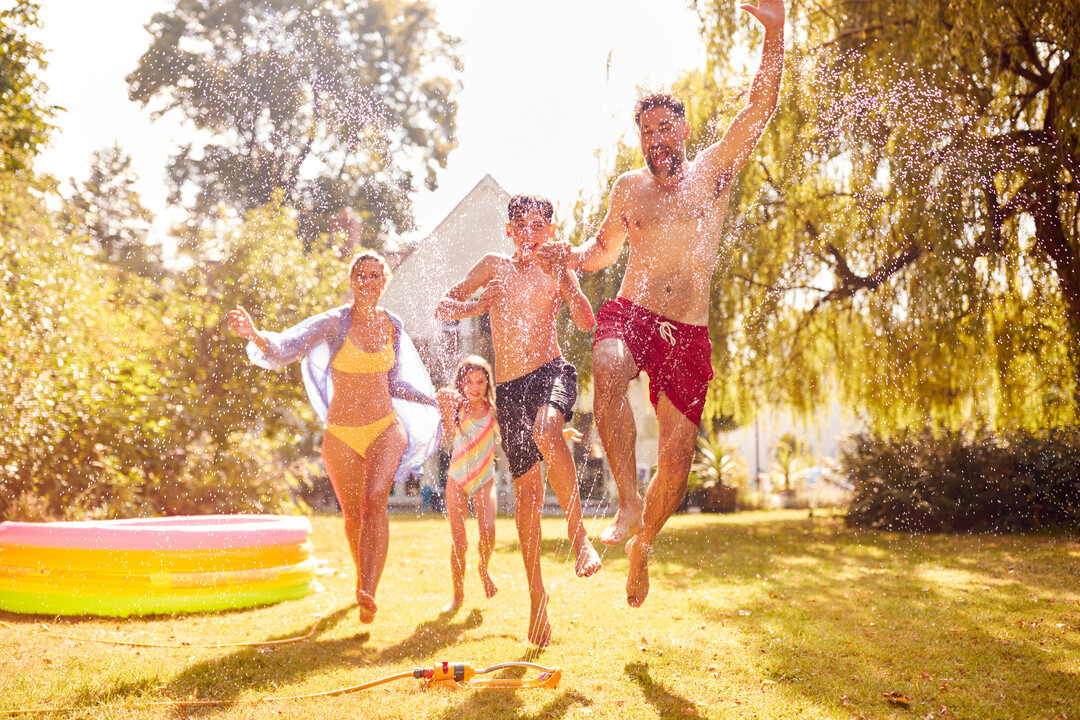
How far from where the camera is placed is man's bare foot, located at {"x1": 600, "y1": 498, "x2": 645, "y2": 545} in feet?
11.0

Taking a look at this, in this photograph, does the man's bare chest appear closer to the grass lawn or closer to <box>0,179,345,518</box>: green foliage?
the grass lawn

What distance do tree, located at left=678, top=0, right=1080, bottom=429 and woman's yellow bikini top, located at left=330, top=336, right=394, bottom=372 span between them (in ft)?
14.2

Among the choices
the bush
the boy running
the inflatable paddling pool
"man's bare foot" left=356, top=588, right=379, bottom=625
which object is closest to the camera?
the boy running

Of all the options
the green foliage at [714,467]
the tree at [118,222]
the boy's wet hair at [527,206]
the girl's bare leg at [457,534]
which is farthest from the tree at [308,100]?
the green foliage at [714,467]

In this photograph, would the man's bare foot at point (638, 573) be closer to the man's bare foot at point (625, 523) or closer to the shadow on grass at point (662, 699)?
the man's bare foot at point (625, 523)

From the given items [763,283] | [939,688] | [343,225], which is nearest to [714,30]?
[763,283]

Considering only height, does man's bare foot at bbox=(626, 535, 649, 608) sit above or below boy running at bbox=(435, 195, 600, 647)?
below

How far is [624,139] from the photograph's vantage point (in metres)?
4.75

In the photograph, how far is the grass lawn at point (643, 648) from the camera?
12.7 feet

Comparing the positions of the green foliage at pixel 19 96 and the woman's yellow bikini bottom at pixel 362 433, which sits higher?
the green foliage at pixel 19 96

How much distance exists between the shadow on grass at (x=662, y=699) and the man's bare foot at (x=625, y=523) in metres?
0.89

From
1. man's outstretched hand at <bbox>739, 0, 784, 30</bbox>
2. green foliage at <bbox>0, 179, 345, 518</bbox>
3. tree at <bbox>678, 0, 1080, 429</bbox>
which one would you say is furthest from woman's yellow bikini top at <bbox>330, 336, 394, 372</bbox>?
tree at <bbox>678, 0, 1080, 429</bbox>

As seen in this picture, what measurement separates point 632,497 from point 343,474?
2.50m

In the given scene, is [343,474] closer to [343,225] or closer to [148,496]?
[343,225]
